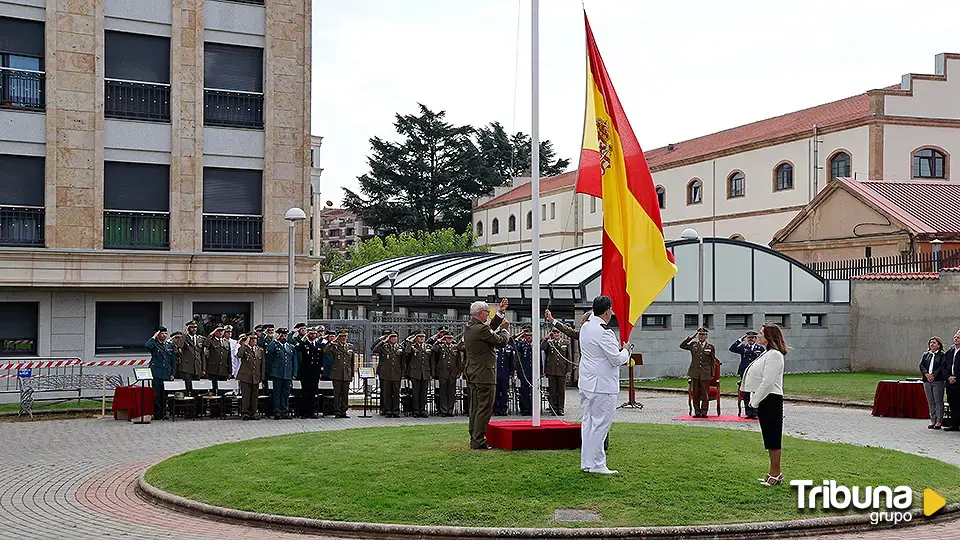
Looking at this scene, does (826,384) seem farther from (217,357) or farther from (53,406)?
(53,406)

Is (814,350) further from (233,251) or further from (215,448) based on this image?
(215,448)

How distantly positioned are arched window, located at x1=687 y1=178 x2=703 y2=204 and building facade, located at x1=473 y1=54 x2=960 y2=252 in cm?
6

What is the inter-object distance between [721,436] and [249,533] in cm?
831

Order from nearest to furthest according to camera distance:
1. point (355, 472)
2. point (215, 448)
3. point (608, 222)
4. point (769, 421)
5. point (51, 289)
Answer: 1. point (769, 421)
2. point (355, 472)
3. point (608, 222)
4. point (215, 448)
5. point (51, 289)

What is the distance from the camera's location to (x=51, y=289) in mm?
26109

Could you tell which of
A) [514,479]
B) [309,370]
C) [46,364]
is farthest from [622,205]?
[46,364]

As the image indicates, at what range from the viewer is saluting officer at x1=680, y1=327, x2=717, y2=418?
21922 millimetres

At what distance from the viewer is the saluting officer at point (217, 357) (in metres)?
22.3

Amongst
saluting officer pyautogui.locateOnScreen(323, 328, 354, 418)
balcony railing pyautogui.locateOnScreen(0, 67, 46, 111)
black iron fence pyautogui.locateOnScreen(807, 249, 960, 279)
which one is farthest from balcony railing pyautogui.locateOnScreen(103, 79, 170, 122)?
black iron fence pyautogui.locateOnScreen(807, 249, 960, 279)

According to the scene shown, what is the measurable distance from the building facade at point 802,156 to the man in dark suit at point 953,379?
1332 inches

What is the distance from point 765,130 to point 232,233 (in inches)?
1598

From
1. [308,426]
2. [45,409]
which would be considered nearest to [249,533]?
[308,426]

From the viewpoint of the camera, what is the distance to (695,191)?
216 feet

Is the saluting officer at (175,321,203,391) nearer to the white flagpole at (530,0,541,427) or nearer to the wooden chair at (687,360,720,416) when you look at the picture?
the wooden chair at (687,360,720,416)
